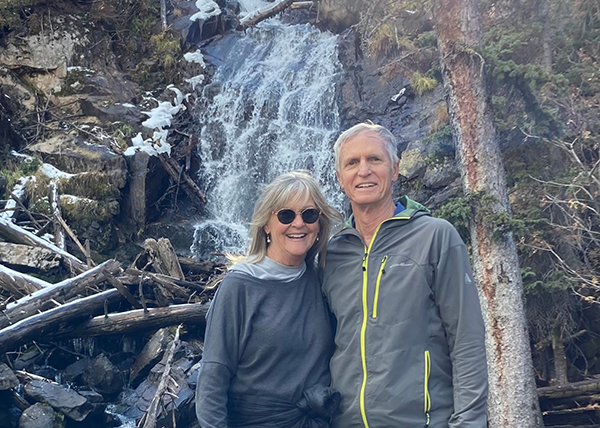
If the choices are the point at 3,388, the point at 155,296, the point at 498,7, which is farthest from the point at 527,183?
the point at 3,388

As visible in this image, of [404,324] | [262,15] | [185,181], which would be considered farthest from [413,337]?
[262,15]

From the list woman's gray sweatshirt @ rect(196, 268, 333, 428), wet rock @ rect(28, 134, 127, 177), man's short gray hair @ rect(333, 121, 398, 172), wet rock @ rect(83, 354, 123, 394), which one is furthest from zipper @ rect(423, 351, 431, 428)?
wet rock @ rect(28, 134, 127, 177)

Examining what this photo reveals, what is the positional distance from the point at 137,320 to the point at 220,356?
732 cm

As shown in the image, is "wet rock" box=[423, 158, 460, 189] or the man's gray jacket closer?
the man's gray jacket

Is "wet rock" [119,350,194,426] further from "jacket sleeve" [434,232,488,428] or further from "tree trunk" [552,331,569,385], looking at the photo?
"jacket sleeve" [434,232,488,428]

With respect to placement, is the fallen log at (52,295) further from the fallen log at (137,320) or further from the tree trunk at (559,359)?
the tree trunk at (559,359)

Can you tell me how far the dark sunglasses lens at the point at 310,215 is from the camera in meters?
2.75

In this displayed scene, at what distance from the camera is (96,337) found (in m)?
9.80

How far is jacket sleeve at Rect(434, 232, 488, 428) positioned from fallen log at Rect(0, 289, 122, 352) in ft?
24.7

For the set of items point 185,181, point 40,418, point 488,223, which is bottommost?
point 40,418

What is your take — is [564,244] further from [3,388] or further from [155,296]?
[3,388]

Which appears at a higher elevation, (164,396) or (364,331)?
(364,331)

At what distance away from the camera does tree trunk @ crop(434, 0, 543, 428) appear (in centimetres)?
743

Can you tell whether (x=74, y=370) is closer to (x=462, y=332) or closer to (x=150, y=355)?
(x=150, y=355)
